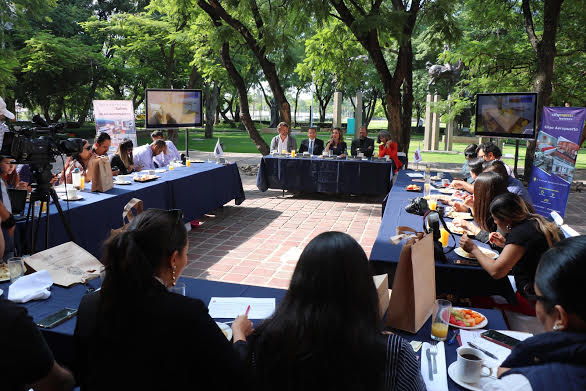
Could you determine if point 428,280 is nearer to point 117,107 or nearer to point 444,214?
point 444,214

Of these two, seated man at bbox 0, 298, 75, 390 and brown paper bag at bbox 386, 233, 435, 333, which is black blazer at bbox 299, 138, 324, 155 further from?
seated man at bbox 0, 298, 75, 390

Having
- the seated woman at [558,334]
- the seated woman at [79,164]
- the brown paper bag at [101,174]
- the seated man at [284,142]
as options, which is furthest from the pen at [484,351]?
the seated man at [284,142]

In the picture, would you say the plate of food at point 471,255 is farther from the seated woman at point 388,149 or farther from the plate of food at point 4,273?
the seated woman at point 388,149

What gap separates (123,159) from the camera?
7.23 m

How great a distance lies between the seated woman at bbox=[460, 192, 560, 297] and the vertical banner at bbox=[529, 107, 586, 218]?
5055mm

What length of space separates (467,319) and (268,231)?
4927 millimetres

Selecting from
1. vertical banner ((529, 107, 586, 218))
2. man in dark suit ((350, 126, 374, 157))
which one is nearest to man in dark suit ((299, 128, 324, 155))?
man in dark suit ((350, 126, 374, 157))

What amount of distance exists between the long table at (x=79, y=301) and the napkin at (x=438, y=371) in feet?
0.09

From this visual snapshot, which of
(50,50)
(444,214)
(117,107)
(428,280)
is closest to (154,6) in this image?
(117,107)

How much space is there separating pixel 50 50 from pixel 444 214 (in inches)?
744

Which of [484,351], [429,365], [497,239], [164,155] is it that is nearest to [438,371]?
[429,365]

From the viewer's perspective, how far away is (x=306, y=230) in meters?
7.12

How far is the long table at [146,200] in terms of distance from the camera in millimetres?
4605

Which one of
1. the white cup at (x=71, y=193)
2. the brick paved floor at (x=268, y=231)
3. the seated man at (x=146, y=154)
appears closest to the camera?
the white cup at (x=71, y=193)
